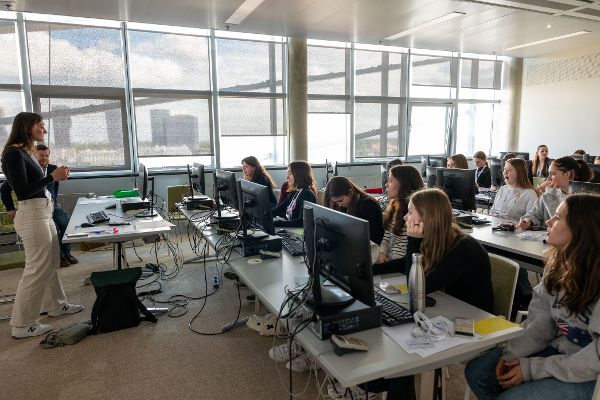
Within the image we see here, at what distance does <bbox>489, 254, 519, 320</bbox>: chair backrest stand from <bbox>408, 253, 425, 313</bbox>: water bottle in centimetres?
55

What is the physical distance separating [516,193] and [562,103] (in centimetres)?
581

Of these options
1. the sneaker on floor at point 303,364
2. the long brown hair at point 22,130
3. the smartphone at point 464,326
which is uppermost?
the long brown hair at point 22,130

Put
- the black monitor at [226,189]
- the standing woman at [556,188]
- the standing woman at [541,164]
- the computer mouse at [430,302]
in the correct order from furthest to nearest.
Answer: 1. the standing woman at [541,164]
2. the standing woman at [556,188]
3. the black monitor at [226,189]
4. the computer mouse at [430,302]

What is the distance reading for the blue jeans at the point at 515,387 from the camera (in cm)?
136

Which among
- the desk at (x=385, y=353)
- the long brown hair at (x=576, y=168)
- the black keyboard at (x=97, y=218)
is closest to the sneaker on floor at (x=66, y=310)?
the black keyboard at (x=97, y=218)

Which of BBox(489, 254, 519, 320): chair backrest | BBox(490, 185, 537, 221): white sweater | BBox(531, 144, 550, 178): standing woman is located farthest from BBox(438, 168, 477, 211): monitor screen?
BBox(531, 144, 550, 178): standing woman

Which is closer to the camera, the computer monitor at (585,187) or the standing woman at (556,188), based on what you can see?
the computer monitor at (585,187)

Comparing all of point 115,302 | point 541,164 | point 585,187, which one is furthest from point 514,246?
point 541,164

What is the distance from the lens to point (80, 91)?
5.63 metres

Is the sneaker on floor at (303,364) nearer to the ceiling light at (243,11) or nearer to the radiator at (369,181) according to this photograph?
the ceiling light at (243,11)

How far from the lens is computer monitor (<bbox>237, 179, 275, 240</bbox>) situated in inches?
96.0

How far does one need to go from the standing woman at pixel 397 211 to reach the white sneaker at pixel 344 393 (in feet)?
2.46

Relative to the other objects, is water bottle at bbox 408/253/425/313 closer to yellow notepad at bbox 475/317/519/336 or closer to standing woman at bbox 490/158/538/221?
yellow notepad at bbox 475/317/519/336

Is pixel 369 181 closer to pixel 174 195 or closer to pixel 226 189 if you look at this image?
pixel 174 195
